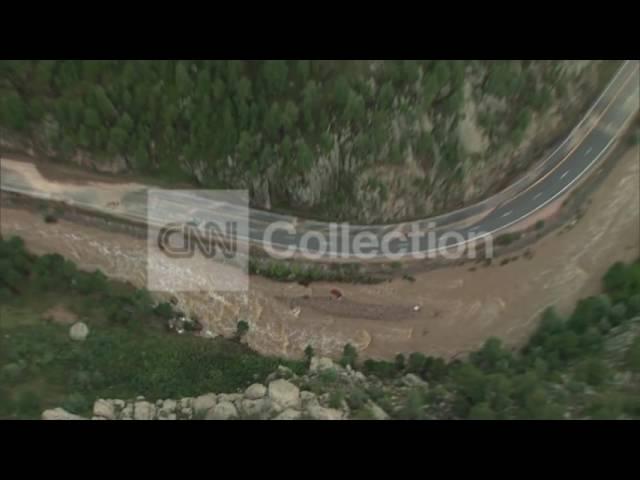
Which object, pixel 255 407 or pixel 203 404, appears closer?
pixel 255 407

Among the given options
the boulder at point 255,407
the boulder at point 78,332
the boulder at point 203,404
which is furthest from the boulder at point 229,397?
the boulder at point 78,332

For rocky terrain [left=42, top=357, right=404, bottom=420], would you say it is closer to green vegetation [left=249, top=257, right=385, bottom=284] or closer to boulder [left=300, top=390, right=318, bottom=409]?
boulder [left=300, top=390, right=318, bottom=409]

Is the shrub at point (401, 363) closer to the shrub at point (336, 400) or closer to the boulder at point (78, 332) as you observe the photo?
the shrub at point (336, 400)

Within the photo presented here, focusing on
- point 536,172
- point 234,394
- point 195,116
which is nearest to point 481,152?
point 536,172

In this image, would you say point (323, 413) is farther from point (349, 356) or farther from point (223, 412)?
point (349, 356)

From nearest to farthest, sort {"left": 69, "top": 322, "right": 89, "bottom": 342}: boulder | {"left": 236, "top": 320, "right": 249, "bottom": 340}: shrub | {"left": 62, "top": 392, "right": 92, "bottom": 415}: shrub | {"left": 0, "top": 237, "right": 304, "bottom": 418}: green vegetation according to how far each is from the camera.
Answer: {"left": 62, "top": 392, "right": 92, "bottom": 415}: shrub < {"left": 0, "top": 237, "right": 304, "bottom": 418}: green vegetation < {"left": 69, "top": 322, "right": 89, "bottom": 342}: boulder < {"left": 236, "top": 320, "right": 249, "bottom": 340}: shrub

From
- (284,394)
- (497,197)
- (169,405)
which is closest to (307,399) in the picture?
(284,394)

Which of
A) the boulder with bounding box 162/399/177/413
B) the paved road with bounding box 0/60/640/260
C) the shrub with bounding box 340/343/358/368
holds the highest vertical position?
the paved road with bounding box 0/60/640/260

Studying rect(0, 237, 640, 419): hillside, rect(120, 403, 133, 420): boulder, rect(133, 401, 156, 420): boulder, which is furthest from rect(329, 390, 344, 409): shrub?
rect(120, 403, 133, 420): boulder
